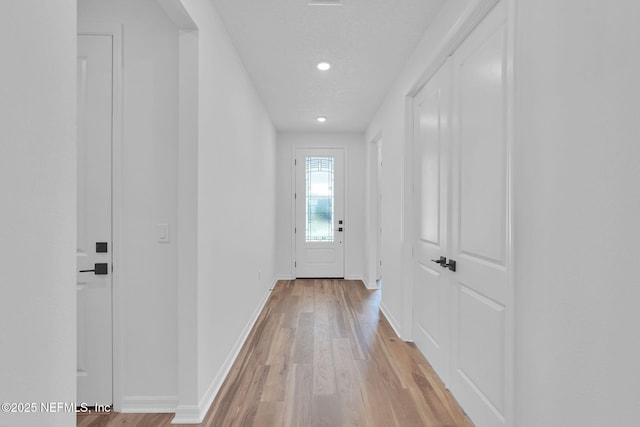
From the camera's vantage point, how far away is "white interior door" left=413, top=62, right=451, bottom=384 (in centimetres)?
239

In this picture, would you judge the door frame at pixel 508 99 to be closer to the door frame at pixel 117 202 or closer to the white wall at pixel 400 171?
the white wall at pixel 400 171

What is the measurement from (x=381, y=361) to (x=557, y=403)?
165cm

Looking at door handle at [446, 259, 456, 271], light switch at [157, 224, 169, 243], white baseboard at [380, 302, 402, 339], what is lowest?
white baseboard at [380, 302, 402, 339]

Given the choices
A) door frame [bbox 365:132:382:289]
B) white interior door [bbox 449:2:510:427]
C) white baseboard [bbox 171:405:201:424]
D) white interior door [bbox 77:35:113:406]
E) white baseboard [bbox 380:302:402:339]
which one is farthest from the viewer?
door frame [bbox 365:132:382:289]

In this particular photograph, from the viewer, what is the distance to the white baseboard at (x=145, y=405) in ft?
6.78

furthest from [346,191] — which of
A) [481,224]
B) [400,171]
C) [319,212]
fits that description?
[481,224]

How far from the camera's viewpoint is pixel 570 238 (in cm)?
118

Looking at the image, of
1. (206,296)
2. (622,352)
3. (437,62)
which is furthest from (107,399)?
(437,62)

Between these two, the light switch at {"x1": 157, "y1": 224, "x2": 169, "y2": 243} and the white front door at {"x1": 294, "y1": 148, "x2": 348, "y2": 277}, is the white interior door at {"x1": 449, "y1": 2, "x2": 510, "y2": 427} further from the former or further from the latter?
the white front door at {"x1": 294, "y1": 148, "x2": 348, "y2": 277}

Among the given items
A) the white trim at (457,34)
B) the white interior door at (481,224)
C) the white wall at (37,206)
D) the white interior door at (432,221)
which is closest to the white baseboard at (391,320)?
the white interior door at (432,221)

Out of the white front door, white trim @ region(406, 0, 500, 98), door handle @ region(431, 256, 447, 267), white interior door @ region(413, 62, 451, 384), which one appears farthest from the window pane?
door handle @ region(431, 256, 447, 267)

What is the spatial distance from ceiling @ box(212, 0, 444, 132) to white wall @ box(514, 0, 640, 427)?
1274 millimetres

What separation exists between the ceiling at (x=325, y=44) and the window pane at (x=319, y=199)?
5.64ft

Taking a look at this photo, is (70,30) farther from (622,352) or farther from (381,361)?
(381,361)
